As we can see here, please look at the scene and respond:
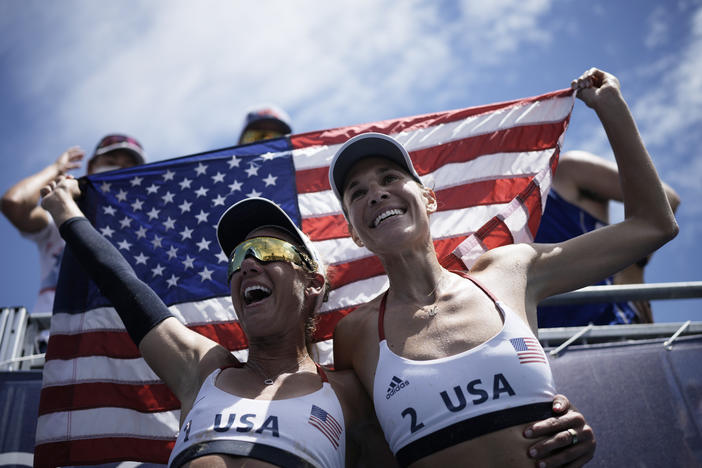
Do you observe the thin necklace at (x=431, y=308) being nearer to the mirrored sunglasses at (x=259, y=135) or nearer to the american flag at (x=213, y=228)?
the american flag at (x=213, y=228)

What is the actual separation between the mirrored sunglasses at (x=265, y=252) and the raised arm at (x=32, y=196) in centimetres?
297

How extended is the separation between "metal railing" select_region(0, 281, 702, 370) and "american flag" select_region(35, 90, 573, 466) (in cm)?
47

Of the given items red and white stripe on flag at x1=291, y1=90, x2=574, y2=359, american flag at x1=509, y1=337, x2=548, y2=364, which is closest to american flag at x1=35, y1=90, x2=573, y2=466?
red and white stripe on flag at x1=291, y1=90, x2=574, y2=359

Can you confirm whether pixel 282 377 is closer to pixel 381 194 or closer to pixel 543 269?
pixel 381 194

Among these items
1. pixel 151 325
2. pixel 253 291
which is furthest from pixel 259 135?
pixel 151 325

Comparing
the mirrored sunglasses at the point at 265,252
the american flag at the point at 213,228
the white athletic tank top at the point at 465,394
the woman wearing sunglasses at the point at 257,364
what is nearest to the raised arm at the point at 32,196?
the american flag at the point at 213,228

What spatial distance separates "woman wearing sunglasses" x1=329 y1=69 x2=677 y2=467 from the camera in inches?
83.3

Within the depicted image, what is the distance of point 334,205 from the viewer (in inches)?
167

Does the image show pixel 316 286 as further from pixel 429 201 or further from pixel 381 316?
pixel 429 201

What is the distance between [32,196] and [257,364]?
343 cm

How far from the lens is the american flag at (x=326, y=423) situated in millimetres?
2379

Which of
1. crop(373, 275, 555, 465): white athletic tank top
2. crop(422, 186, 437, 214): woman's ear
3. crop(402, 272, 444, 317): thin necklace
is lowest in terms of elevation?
crop(373, 275, 555, 465): white athletic tank top

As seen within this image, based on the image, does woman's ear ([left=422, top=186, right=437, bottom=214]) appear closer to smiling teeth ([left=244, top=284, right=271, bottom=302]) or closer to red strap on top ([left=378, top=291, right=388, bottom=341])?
red strap on top ([left=378, top=291, right=388, bottom=341])

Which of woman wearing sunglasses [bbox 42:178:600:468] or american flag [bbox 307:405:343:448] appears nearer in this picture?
woman wearing sunglasses [bbox 42:178:600:468]
